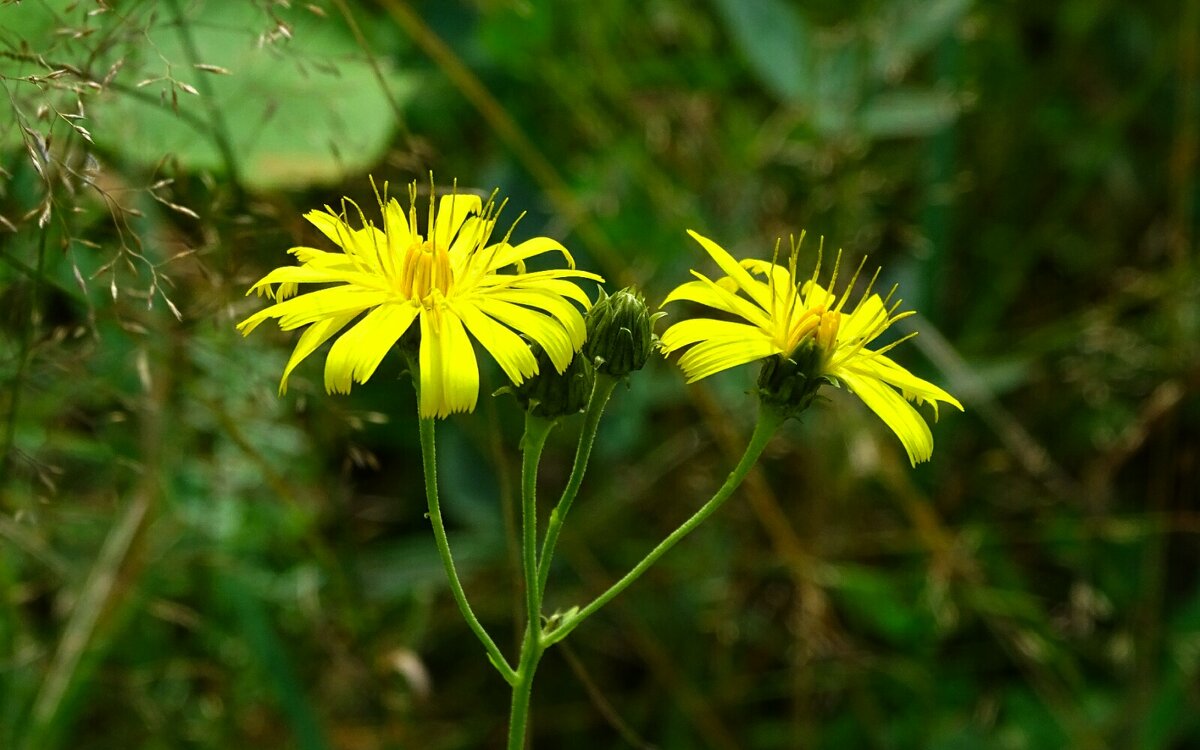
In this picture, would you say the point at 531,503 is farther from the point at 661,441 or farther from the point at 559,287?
the point at 661,441

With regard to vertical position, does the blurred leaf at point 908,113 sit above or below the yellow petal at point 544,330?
above

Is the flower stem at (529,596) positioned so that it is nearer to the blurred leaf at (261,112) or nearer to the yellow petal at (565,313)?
the yellow petal at (565,313)

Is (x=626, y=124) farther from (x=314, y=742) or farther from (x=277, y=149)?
(x=314, y=742)

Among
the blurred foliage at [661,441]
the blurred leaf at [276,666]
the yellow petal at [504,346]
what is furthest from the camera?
the blurred foliage at [661,441]

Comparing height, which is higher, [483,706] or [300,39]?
[300,39]

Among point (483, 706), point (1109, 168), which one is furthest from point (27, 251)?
point (1109, 168)

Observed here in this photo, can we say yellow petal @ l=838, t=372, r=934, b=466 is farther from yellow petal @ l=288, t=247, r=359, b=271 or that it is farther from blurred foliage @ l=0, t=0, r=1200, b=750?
blurred foliage @ l=0, t=0, r=1200, b=750

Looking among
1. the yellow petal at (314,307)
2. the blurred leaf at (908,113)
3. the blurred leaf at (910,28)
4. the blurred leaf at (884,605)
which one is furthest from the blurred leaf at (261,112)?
the blurred leaf at (884,605)
